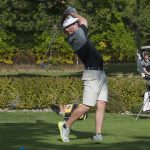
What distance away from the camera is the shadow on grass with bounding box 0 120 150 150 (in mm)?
8438

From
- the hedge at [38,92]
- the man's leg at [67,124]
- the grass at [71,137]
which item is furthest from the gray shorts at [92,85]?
the hedge at [38,92]

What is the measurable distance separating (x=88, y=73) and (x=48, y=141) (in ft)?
3.61

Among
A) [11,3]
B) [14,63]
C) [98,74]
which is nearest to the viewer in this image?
[98,74]

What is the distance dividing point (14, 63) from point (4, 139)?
37.2m

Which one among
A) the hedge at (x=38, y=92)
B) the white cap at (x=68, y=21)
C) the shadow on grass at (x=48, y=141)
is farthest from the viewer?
the hedge at (x=38, y=92)

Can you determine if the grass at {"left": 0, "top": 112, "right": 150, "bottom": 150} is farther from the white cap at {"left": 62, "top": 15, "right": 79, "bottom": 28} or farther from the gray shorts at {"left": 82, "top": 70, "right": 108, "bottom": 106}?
the white cap at {"left": 62, "top": 15, "right": 79, "bottom": 28}

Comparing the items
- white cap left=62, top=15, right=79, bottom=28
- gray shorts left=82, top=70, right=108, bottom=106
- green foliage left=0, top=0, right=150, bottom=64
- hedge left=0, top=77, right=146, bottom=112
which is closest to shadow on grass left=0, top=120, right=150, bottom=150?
gray shorts left=82, top=70, right=108, bottom=106

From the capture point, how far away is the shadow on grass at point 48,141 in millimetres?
8438

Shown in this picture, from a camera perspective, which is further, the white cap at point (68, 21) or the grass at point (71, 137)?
the white cap at point (68, 21)

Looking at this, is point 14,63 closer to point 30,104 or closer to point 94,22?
point 94,22

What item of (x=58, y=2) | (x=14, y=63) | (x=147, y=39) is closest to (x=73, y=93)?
(x=58, y=2)

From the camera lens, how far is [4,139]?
927cm

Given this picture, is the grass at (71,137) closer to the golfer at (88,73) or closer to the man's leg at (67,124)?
the man's leg at (67,124)

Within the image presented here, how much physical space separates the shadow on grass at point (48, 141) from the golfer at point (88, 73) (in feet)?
0.84
